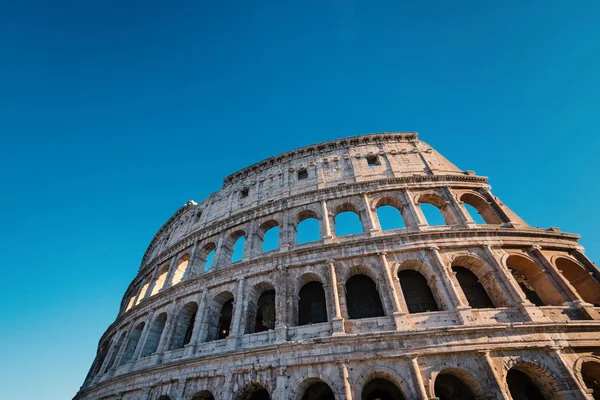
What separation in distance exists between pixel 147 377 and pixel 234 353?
16.8 ft

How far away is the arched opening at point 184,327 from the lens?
13.2 meters

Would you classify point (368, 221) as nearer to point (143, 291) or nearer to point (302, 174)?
point (302, 174)

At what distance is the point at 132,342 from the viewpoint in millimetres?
15555

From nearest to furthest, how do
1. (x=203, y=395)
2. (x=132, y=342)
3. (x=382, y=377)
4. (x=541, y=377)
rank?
(x=541, y=377) → (x=382, y=377) → (x=203, y=395) → (x=132, y=342)

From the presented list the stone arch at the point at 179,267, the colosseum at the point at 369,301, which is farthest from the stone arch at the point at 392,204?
the stone arch at the point at 179,267

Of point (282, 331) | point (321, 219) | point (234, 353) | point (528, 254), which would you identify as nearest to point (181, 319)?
point (234, 353)

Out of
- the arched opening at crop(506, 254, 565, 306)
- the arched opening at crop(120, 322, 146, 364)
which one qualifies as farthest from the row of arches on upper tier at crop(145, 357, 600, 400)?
the arched opening at crop(120, 322, 146, 364)

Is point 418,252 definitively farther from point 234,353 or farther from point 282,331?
point 234,353

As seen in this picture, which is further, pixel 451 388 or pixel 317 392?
pixel 317 392

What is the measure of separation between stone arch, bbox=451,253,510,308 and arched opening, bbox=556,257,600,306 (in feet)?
12.5

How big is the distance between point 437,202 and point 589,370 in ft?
26.6

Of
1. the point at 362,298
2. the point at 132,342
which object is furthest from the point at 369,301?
the point at 132,342

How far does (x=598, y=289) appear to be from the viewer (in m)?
11.0

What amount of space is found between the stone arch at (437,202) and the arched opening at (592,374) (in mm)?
6635
